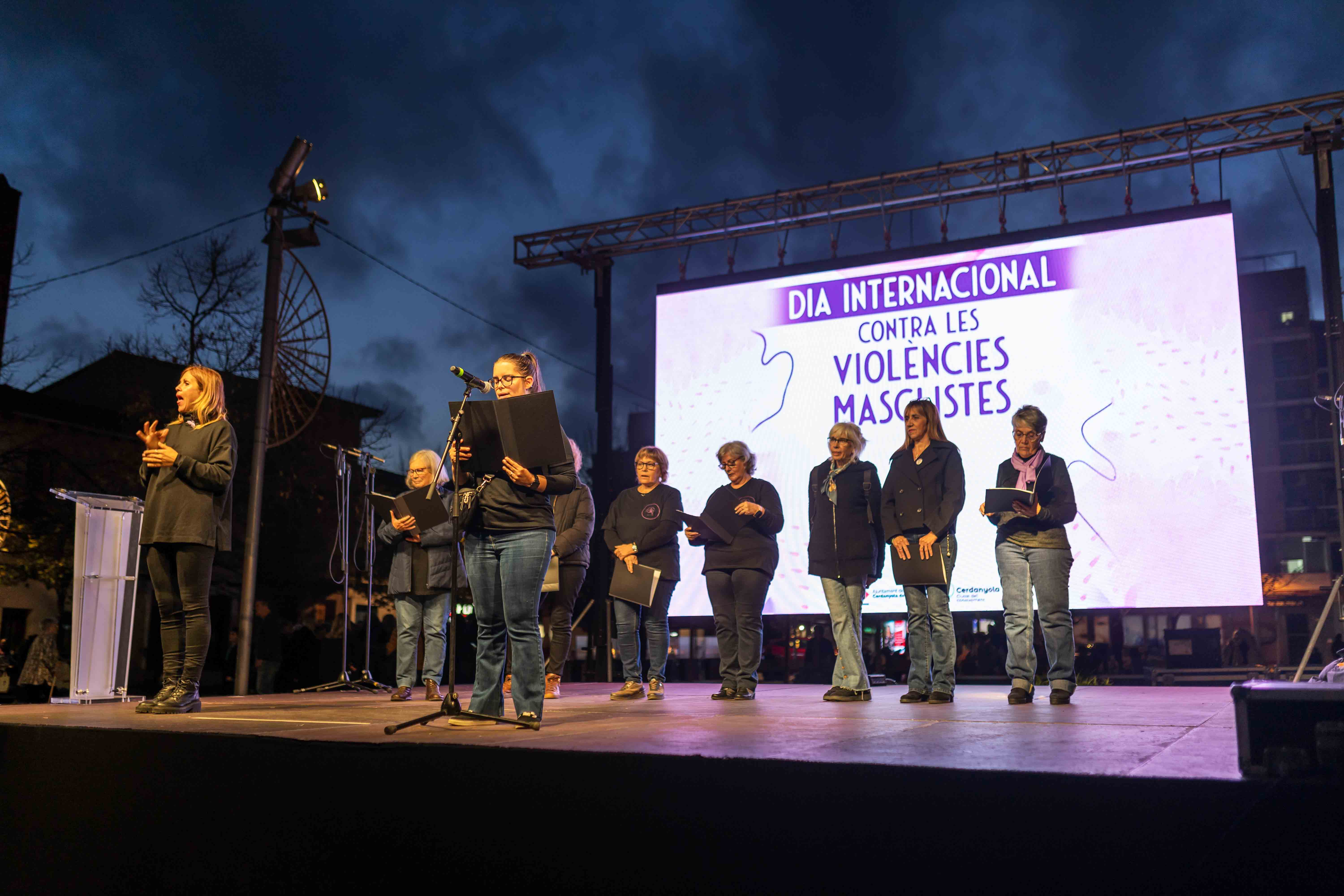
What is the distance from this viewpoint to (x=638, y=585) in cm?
561

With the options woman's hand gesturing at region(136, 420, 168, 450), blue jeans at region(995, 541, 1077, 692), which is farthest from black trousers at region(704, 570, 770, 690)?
woman's hand gesturing at region(136, 420, 168, 450)

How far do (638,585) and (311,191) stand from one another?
469cm

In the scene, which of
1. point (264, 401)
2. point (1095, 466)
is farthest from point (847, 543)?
point (264, 401)

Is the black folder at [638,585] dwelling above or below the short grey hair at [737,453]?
below

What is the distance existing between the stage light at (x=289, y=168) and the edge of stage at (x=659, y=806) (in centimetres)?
578

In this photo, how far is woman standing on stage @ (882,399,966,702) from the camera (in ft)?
16.0

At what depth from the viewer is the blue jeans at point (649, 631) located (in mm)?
5754

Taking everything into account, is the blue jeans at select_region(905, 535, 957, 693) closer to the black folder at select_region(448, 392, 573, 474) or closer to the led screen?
the black folder at select_region(448, 392, 573, 474)

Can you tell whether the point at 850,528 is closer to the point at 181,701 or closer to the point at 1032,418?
the point at 1032,418

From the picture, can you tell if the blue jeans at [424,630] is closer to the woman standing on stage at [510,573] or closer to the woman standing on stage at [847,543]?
the woman standing on stage at [847,543]

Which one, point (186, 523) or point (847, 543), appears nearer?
point (186, 523)

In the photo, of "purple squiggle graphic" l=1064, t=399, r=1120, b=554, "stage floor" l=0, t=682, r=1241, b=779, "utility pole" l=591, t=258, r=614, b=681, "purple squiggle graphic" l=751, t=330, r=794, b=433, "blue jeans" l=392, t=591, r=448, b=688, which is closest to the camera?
"stage floor" l=0, t=682, r=1241, b=779

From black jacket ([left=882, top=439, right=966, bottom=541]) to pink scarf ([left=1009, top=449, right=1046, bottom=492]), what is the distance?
26 centimetres

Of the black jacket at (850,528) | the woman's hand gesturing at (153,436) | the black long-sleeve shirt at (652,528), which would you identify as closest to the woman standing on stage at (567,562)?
the black long-sleeve shirt at (652,528)
